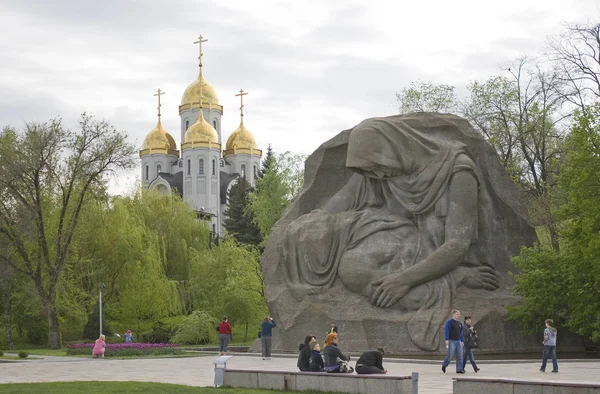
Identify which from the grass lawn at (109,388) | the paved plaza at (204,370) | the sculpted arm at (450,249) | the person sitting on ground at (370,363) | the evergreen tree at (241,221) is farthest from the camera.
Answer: the evergreen tree at (241,221)

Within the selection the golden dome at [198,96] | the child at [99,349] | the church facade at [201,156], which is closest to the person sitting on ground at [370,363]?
the child at [99,349]

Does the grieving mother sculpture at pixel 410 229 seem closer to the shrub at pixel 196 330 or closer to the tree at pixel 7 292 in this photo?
the shrub at pixel 196 330

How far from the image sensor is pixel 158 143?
106 m

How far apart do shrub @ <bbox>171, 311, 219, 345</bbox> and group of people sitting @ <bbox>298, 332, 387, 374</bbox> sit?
2222 cm

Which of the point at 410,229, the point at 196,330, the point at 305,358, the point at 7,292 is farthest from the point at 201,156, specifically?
the point at 305,358

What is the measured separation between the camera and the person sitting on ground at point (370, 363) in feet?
43.0

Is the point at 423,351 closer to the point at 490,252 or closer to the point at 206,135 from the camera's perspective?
the point at 490,252

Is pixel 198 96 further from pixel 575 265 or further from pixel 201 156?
pixel 575 265

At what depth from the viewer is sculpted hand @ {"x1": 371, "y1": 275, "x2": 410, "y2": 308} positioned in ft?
69.6

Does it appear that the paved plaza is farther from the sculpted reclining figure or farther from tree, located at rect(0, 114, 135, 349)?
tree, located at rect(0, 114, 135, 349)

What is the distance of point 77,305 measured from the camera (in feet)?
126

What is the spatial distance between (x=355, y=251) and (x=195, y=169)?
7886cm

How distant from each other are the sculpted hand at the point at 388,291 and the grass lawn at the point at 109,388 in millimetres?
8352

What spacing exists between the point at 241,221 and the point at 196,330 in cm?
2937
